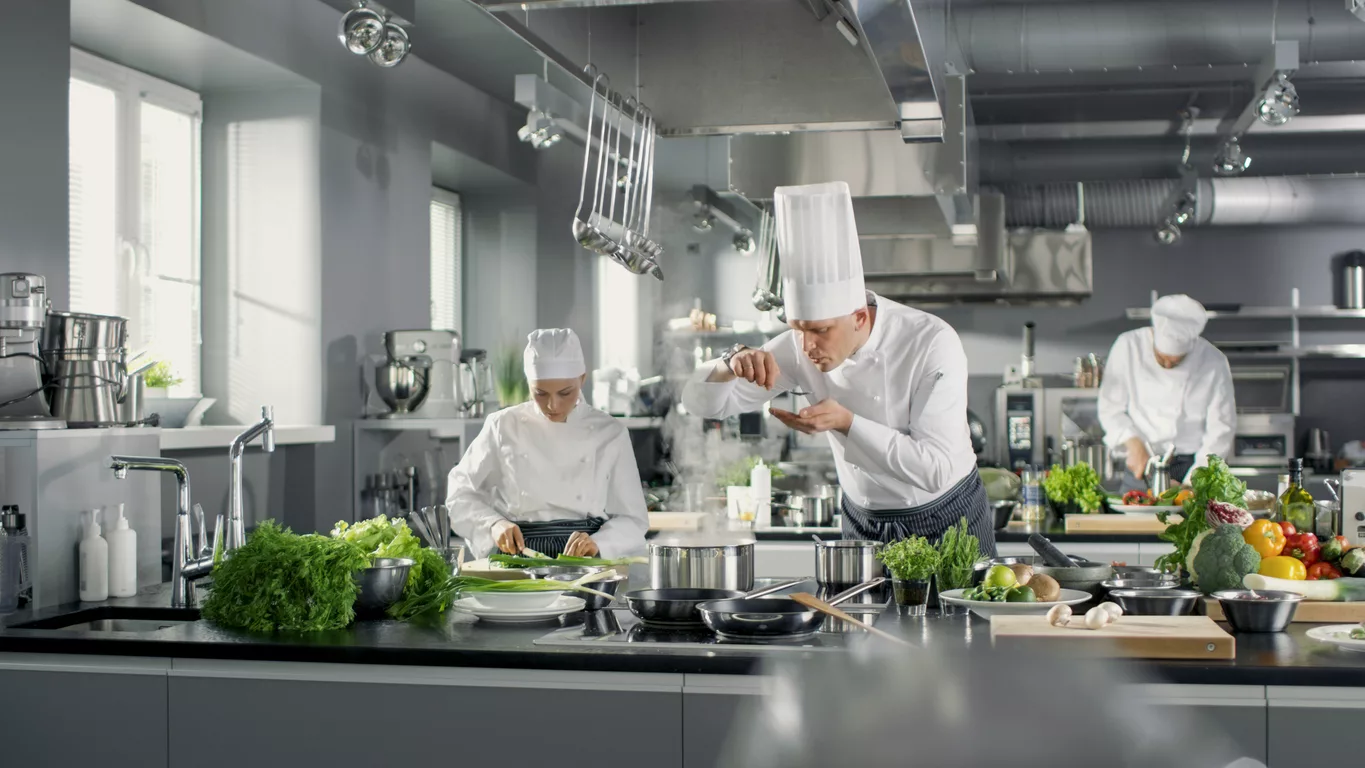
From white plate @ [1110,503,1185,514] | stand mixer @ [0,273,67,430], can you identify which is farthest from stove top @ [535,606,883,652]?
white plate @ [1110,503,1185,514]

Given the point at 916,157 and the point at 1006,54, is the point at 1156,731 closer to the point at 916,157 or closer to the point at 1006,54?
the point at 916,157

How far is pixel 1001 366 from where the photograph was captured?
981 cm

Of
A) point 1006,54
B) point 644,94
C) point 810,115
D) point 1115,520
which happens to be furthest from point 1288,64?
point 644,94

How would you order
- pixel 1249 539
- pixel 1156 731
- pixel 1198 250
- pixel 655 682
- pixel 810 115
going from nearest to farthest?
pixel 1156 731 < pixel 655 682 < pixel 1249 539 < pixel 810 115 < pixel 1198 250

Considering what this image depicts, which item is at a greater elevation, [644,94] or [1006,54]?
[1006,54]

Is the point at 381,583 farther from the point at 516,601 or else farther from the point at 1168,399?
the point at 1168,399

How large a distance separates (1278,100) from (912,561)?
339cm

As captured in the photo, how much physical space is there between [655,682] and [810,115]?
6.11 feet

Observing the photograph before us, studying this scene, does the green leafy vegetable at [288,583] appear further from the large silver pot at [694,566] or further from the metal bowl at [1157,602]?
the metal bowl at [1157,602]

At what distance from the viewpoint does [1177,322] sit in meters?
6.86

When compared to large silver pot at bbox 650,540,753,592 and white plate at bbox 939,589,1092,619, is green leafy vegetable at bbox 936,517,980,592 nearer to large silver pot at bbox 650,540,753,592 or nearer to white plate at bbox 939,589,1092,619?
white plate at bbox 939,589,1092,619

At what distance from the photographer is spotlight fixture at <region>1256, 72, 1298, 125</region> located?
4988 mm

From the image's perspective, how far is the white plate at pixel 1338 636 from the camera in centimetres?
212

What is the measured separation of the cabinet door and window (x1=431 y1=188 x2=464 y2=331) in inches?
194
